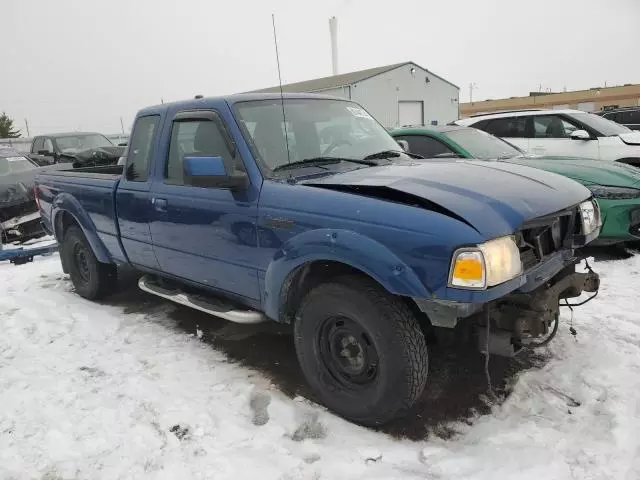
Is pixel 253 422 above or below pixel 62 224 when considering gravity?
below

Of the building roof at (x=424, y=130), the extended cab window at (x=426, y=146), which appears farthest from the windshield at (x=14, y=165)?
the extended cab window at (x=426, y=146)

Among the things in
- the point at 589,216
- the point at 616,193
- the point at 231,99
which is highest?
the point at 231,99

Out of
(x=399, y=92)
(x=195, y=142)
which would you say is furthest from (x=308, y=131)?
(x=399, y=92)

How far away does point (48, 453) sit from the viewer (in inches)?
112

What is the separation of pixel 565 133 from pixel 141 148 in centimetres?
658

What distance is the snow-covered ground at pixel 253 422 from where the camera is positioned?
2.61 m

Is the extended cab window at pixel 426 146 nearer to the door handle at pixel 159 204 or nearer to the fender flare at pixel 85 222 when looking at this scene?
the door handle at pixel 159 204

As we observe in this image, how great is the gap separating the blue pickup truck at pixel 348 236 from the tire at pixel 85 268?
3.86 feet

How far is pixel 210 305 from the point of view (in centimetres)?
379

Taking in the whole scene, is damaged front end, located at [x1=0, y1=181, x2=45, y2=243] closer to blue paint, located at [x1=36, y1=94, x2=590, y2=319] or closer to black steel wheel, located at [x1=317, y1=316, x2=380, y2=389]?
blue paint, located at [x1=36, y1=94, x2=590, y2=319]

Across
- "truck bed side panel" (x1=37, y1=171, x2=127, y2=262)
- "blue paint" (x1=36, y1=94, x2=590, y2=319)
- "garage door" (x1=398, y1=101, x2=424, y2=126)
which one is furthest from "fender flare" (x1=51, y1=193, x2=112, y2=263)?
"garage door" (x1=398, y1=101, x2=424, y2=126)

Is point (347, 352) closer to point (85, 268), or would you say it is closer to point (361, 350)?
point (361, 350)

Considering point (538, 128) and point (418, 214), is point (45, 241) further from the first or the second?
point (538, 128)

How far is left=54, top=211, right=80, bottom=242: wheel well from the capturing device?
559 cm
